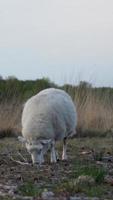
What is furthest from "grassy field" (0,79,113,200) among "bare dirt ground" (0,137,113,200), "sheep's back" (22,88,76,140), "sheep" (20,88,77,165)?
"sheep's back" (22,88,76,140)

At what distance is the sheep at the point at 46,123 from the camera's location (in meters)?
10.0

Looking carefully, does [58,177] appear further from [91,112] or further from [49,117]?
[91,112]

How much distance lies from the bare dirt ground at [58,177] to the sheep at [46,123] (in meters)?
0.28

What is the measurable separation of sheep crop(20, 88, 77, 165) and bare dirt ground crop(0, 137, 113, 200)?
0.28 m

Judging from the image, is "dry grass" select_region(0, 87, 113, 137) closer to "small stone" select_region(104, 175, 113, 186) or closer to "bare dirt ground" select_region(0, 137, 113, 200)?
"bare dirt ground" select_region(0, 137, 113, 200)

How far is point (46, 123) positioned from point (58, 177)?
2.49m

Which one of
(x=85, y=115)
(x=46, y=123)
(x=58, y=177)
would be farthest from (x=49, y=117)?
(x=85, y=115)

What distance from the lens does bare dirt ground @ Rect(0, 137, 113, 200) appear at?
6.55 metres

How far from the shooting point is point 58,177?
26.2 feet

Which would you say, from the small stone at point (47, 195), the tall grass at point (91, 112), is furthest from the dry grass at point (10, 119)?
the small stone at point (47, 195)

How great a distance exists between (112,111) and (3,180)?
10.7 meters

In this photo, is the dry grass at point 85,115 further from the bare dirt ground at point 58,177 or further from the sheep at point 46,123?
the sheep at point 46,123

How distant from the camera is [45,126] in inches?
406

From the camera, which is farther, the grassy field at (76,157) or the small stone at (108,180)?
the small stone at (108,180)
